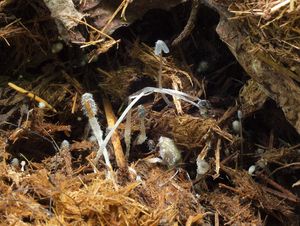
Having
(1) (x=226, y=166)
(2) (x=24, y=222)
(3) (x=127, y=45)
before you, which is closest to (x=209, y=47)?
(3) (x=127, y=45)

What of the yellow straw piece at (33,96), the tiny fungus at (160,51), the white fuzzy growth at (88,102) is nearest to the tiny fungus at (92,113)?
the white fuzzy growth at (88,102)

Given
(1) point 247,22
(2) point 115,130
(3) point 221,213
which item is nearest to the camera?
(1) point 247,22

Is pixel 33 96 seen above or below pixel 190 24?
below

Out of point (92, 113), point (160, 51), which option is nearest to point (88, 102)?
point (92, 113)

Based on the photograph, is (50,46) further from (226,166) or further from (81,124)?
(226,166)

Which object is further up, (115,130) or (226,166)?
(115,130)

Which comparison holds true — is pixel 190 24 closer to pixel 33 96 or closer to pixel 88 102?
pixel 88 102

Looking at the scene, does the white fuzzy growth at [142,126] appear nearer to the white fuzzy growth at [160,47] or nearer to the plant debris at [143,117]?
the plant debris at [143,117]

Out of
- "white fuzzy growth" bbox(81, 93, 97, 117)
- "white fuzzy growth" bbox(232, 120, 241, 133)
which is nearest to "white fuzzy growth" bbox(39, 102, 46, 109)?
"white fuzzy growth" bbox(81, 93, 97, 117)
